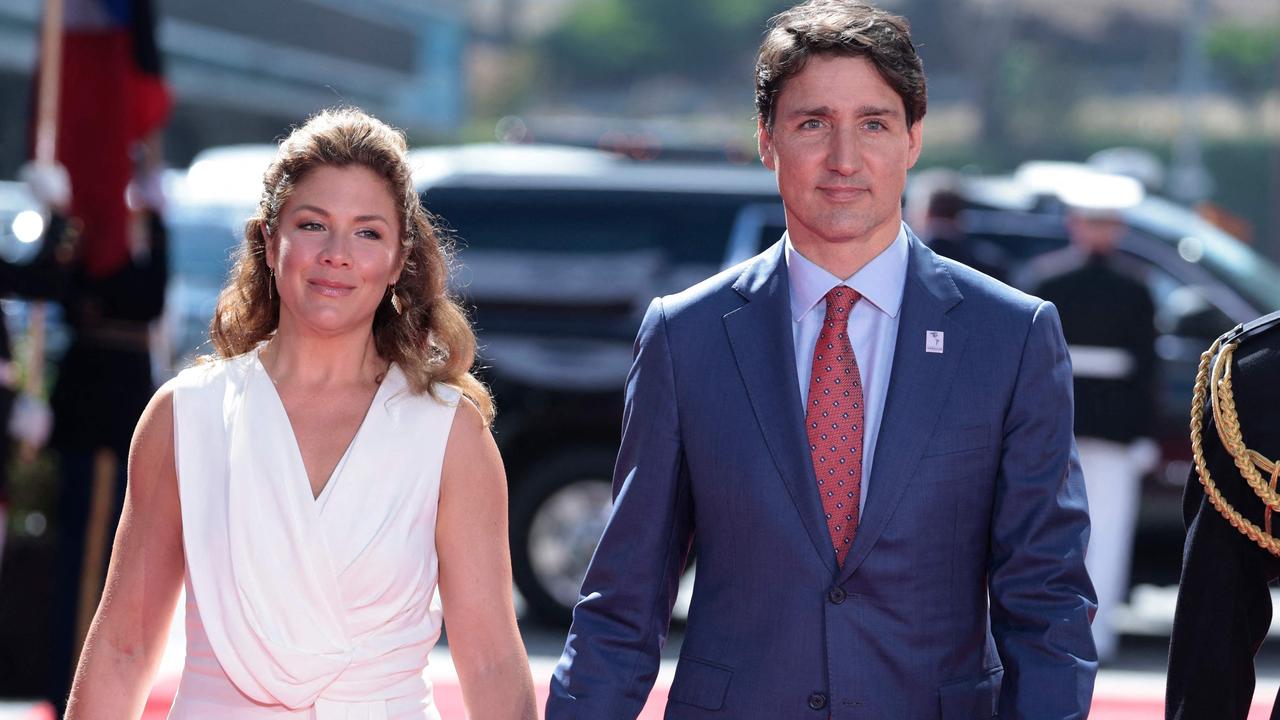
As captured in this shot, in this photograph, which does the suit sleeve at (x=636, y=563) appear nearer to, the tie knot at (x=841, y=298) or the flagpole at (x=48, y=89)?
the tie knot at (x=841, y=298)

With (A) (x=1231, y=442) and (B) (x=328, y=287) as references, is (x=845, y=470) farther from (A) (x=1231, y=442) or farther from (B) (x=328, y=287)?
(B) (x=328, y=287)

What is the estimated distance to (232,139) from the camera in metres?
37.1

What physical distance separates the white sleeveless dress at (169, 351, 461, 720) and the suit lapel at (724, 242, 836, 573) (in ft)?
2.04

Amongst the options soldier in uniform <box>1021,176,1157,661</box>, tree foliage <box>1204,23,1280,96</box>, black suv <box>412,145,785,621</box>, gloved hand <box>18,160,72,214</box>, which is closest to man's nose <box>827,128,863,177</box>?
gloved hand <box>18,160,72,214</box>

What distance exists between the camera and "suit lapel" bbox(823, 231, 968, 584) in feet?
9.73

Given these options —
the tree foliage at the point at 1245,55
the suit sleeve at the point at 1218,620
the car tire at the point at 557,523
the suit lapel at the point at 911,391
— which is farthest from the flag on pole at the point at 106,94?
the tree foliage at the point at 1245,55

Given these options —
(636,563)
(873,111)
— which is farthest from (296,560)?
(873,111)

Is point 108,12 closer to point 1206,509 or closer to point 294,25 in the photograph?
point 1206,509

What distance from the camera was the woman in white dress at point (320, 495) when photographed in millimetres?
3219

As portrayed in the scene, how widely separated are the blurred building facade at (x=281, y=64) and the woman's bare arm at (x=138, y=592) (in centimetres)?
2542

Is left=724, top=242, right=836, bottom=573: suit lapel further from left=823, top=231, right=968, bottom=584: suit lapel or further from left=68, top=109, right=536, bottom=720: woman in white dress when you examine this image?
left=68, top=109, right=536, bottom=720: woman in white dress

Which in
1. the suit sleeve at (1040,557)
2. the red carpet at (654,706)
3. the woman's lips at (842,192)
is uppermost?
the woman's lips at (842,192)

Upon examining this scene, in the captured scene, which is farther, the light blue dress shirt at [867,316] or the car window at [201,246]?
the car window at [201,246]

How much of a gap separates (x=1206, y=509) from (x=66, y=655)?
4.32 m
